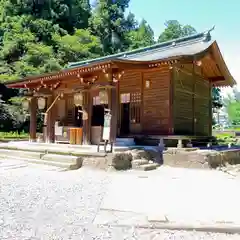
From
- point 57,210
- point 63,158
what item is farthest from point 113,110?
point 57,210

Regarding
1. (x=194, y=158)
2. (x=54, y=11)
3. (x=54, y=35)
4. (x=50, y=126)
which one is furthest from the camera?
(x=54, y=11)

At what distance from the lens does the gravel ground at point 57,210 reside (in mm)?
3348

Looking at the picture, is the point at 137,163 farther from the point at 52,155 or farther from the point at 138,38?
the point at 138,38

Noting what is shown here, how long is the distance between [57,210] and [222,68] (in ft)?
33.6

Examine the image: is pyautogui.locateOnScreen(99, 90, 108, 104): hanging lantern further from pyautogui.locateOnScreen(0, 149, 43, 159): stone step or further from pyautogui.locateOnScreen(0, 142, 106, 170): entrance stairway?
pyautogui.locateOnScreen(0, 149, 43, 159): stone step

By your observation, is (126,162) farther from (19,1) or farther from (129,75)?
(19,1)

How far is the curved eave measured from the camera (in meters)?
11.5

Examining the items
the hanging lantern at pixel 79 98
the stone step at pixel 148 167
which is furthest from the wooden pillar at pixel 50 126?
the stone step at pixel 148 167

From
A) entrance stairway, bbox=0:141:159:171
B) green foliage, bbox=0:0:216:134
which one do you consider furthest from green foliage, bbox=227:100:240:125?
entrance stairway, bbox=0:141:159:171

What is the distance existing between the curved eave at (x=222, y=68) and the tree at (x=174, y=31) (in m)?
20.7

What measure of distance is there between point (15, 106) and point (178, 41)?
1167 centimetres

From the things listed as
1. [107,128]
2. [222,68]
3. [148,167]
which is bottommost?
[148,167]

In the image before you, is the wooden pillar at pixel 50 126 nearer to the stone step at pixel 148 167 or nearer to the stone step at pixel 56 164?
the stone step at pixel 56 164

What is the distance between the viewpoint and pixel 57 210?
13.9 feet
